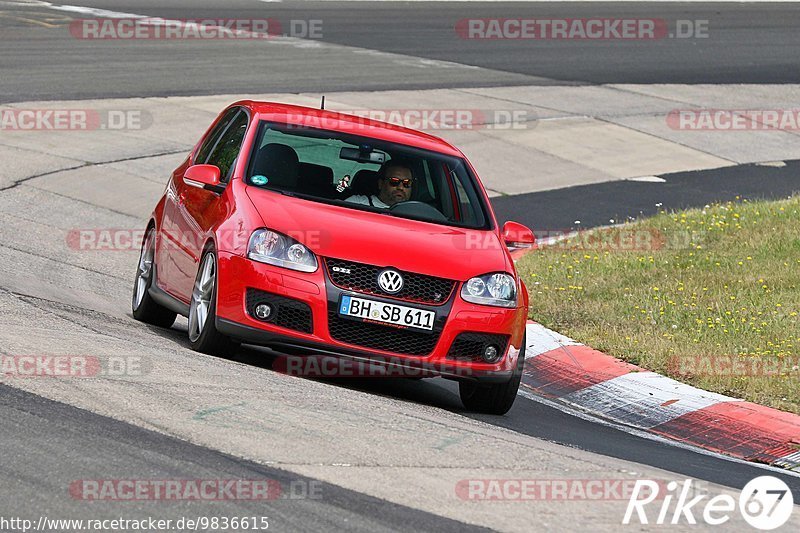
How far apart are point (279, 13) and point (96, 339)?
75.0ft

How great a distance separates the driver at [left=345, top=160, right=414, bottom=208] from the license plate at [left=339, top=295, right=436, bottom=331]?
117 cm

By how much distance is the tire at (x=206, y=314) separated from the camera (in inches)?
332

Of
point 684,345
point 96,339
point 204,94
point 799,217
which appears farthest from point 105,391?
point 204,94

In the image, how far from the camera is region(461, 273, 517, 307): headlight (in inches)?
328

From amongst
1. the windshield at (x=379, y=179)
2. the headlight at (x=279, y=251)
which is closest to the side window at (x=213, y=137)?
the windshield at (x=379, y=179)

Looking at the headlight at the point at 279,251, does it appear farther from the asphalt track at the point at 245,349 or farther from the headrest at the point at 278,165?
the headrest at the point at 278,165

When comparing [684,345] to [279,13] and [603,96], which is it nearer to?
[603,96]

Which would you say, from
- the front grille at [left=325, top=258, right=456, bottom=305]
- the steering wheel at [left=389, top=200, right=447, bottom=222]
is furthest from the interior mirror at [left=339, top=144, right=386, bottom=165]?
the front grille at [left=325, top=258, right=456, bottom=305]

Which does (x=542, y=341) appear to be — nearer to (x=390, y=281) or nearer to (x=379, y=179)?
(x=379, y=179)

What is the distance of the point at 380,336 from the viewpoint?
8.20 metres

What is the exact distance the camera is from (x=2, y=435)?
620 centimetres

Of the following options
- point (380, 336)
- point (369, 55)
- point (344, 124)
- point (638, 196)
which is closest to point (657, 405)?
point (380, 336)

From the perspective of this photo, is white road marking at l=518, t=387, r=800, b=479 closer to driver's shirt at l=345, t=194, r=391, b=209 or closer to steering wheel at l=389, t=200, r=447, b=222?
steering wheel at l=389, t=200, r=447, b=222

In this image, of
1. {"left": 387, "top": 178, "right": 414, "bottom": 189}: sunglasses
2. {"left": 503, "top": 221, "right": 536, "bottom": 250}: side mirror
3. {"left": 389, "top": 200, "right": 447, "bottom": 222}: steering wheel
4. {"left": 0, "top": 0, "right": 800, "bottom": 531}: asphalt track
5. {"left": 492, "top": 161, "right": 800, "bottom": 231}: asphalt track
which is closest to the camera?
{"left": 0, "top": 0, "right": 800, "bottom": 531}: asphalt track
